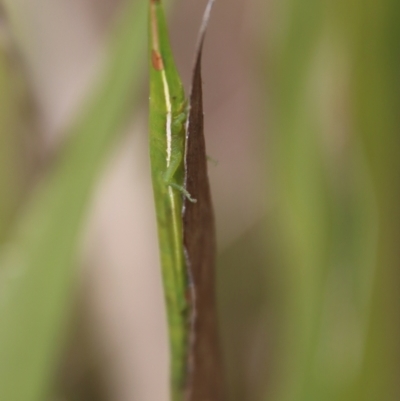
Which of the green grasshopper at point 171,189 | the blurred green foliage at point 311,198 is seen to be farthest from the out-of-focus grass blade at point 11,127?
the green grasshopper at point 171,189

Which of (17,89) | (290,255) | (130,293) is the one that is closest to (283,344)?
(290,255)

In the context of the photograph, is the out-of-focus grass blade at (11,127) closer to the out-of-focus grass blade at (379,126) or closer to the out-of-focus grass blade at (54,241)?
the out-of-focus grass blade at (54,241)

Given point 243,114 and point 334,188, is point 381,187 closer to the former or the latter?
point 334,188

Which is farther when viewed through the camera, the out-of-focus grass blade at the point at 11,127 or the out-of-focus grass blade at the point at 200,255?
the out-of-focus grass blade at the point at 11,127

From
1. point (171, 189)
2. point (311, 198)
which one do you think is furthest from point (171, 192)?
point (311, 198)

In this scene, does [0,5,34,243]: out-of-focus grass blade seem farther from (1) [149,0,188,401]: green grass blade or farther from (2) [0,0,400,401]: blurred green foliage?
(1) [149,0,188,401]: green grass blade

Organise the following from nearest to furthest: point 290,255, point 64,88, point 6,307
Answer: point 6,307 < point 290,255 < point 64,88
